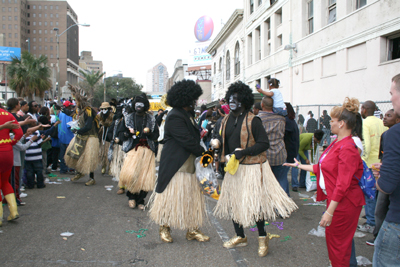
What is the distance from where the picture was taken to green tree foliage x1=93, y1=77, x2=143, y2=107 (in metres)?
64.0

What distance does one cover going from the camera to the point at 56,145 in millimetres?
9906

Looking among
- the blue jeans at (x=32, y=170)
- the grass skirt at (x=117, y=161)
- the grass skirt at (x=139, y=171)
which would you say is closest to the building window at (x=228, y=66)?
the grass skirt at (x=117, y=161)

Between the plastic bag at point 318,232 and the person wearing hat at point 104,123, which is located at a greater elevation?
the person wearing hat at point 104,123

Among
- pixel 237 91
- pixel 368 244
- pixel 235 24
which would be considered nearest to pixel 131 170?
pixel 237 91

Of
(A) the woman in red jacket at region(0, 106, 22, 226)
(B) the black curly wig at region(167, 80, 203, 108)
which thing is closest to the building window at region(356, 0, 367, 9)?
(B) the black curly wig at region(167, 80, 203, 108)

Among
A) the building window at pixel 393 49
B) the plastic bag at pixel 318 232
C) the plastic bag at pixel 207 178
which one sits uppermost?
the building window at pixel 393 49

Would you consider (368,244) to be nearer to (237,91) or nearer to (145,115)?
(237,91)

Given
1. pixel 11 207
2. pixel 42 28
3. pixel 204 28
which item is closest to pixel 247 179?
pixel 11 207

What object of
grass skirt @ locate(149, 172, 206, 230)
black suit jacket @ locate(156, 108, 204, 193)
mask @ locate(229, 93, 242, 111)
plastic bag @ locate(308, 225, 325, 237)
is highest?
mask @ locate(229, 93, 242, 111)

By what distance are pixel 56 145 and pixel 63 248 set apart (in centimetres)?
640

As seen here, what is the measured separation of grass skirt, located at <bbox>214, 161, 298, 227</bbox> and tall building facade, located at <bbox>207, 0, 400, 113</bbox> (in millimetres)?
10558

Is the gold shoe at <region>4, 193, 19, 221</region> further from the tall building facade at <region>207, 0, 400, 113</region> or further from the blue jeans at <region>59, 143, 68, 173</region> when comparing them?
the tall building facade at <region>207, 0, 400, 113</region>

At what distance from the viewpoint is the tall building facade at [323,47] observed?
1286cm

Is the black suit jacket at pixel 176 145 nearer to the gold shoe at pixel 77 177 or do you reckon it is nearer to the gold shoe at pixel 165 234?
the gold shoe at pixel 165 234
